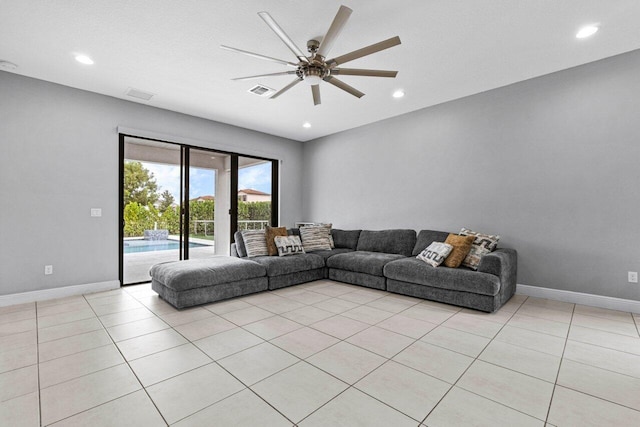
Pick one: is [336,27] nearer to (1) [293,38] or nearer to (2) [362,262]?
(1) [293,38]

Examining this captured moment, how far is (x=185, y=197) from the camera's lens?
4980 millimetres

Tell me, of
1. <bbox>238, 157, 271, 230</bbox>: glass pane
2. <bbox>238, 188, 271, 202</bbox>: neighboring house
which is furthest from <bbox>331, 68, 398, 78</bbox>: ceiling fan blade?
<bbox>238, 188, 271, 202</bbox>: neighboring house

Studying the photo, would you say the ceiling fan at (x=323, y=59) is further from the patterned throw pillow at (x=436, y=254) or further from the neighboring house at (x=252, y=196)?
the neighboring house at (x=252, y=196)

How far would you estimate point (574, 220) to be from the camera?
3.46 metres

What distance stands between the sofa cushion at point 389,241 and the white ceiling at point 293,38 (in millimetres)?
2169

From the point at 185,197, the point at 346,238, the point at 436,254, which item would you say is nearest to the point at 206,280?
the point at 185,197

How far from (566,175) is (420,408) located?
136 inches

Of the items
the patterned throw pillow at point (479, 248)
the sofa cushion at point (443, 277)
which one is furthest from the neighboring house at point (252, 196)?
the patterned throw pillow at point (479, 248)

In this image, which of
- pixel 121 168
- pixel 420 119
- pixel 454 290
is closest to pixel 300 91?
pixel 420 119

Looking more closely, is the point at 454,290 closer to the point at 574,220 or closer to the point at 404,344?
the point at 404,344

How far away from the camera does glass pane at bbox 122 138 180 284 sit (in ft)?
15.0

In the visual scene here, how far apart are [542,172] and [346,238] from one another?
310 cm

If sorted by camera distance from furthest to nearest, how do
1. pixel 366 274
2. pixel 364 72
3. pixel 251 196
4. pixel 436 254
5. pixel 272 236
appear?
pixel 251 196 → pixel 272 236 → pixel 366 274 → pixel 436 254 → pixel 364 72

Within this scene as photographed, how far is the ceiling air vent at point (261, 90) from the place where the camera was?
392 centimetres
